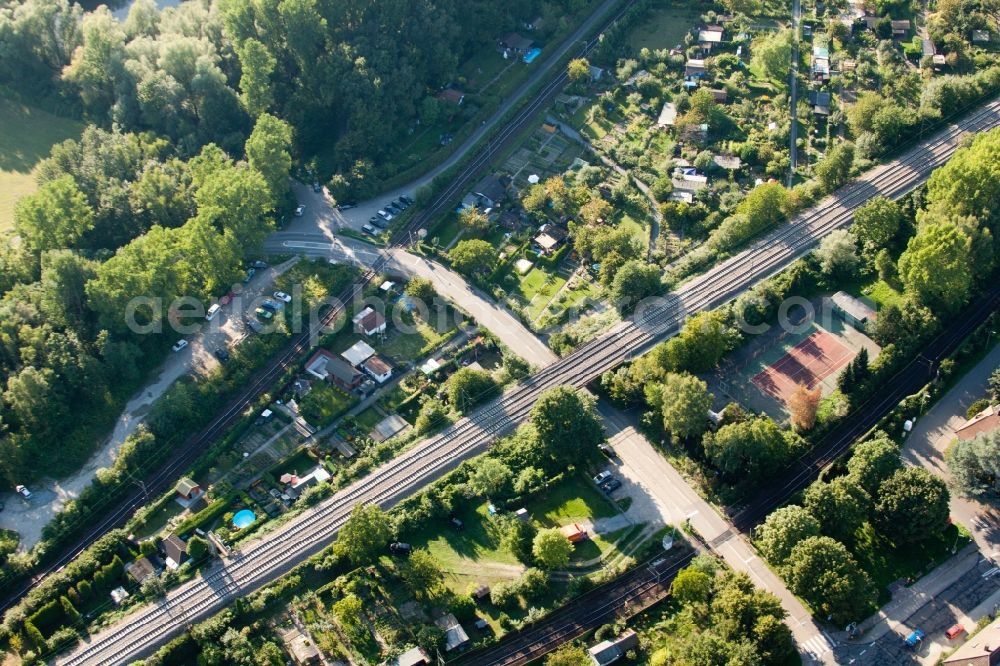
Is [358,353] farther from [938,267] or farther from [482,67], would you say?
[938,267]

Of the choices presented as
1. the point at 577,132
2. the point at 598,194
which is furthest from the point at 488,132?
the point at 598,194

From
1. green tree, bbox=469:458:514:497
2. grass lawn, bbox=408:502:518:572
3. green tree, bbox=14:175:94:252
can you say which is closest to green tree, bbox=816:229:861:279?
green tree, bbox=469:458:514:497

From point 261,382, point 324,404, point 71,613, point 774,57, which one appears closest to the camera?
point 71,613

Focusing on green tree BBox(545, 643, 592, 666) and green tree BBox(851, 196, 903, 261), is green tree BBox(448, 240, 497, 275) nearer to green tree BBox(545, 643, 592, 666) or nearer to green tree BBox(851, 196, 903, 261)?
green tree BBox(851, 196, 903, 261)

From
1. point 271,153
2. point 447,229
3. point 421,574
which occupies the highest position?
point 271,153

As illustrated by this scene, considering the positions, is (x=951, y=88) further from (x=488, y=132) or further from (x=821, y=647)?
(x=821, y=647)

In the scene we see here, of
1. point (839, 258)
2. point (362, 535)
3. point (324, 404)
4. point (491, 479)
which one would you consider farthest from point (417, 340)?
point (839, 258)
